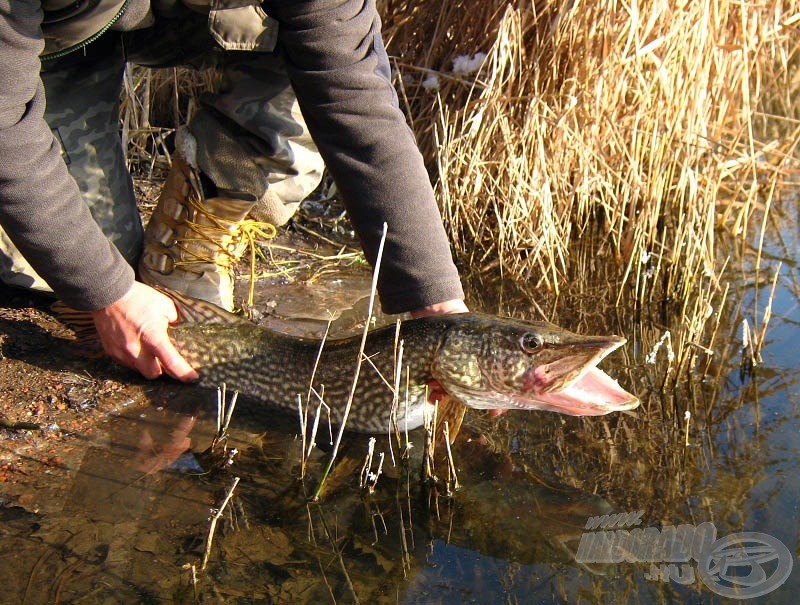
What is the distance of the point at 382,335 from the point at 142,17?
141cm

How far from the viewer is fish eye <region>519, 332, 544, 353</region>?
2781mm

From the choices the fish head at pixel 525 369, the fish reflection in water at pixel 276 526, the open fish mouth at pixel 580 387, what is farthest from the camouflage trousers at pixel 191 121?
the open fish mouth at pixel 580 387

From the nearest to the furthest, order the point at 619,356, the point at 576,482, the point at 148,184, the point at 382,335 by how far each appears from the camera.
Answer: the point at 576,482 → the point at 382,335 → the point at 619,356 → the point at 148,184

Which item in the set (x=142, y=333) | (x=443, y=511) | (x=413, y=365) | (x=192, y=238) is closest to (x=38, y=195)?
(x=142, y=333)

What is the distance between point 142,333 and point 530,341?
133 centimetres

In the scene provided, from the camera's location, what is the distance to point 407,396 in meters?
2.94

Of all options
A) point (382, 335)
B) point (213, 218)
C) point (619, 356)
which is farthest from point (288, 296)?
point (619, 356)

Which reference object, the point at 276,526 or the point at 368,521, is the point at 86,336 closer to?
the point at 276,526

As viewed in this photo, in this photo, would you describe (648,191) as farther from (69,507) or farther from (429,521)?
(69,507)

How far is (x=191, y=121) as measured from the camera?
3713 millimetres

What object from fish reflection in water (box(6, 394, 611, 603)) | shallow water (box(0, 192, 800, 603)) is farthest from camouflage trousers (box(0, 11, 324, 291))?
fish reflection in water (box(6, 394, 611, 603))

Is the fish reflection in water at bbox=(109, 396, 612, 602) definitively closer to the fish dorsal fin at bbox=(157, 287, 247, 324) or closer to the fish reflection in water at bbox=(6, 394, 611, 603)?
the fish reflection in water at bbox=(6, 394, 611, 603)

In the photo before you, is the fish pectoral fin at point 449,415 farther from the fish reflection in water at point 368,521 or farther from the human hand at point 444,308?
the human hand at point 444,308

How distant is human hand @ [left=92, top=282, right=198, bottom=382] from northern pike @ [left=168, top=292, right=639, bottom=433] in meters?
0.07
